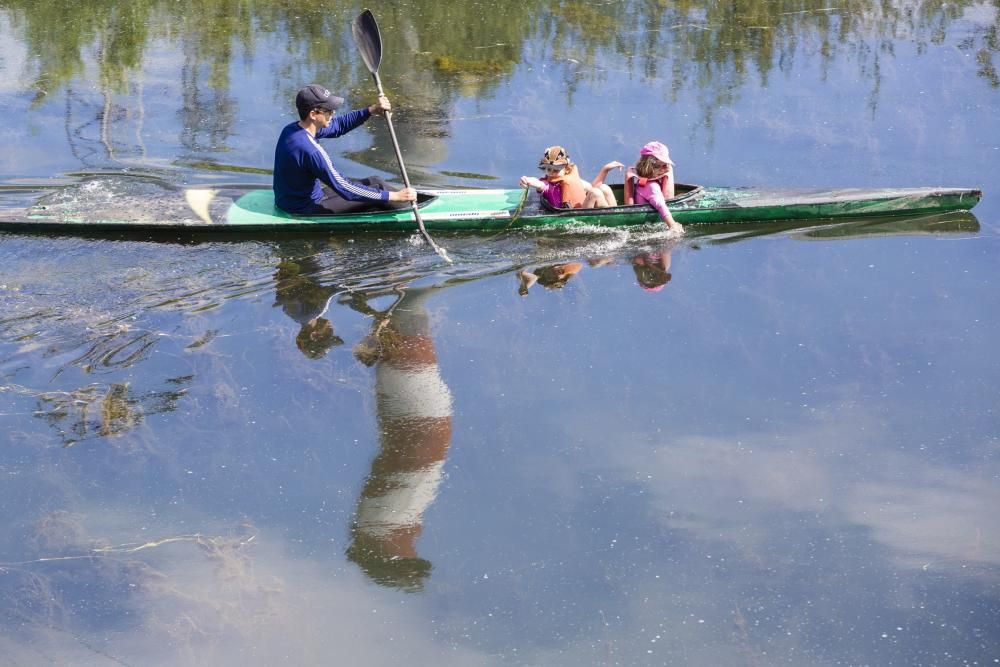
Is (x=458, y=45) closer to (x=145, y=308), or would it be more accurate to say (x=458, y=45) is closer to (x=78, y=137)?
(x=78, y=137)

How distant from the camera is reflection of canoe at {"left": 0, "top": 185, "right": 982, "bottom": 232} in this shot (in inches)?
299

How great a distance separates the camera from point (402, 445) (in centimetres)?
552

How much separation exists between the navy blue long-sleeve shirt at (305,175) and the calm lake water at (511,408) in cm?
30

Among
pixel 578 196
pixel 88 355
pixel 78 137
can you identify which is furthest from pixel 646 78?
pixel 88 355

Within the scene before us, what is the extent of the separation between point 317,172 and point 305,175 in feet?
0.53

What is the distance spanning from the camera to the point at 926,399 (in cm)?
575

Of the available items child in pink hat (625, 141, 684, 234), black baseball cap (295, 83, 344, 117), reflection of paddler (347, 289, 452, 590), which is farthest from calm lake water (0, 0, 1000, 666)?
black baseball cap (295, 83, 344, 117)

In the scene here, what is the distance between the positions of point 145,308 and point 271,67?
485 cm

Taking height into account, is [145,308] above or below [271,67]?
below

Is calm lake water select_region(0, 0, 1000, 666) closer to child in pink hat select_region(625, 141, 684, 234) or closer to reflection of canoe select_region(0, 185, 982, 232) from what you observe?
reflection of canoe select_region(0, 185, 982, 232)

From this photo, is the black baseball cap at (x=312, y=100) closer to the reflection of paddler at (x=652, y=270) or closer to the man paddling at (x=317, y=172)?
the man paddling at (x=317, y=172)

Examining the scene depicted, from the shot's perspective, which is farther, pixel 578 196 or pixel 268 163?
pixel 268 163

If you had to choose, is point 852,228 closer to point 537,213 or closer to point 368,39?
point 537,213

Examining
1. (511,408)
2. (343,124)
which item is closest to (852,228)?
(511,408)
